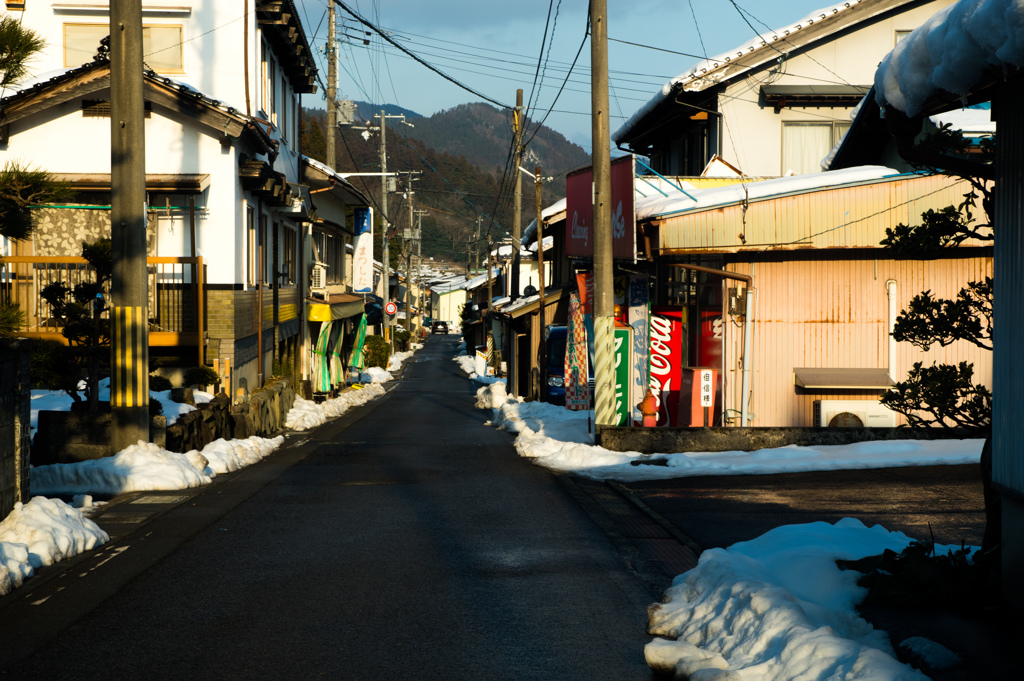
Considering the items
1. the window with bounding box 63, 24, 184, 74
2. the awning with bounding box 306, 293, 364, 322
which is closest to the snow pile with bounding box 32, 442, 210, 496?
the window with bounding box 63, 24, 184, 74

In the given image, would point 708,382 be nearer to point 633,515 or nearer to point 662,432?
point 662,432

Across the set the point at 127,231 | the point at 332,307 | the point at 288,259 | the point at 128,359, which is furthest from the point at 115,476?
the point at 332,307

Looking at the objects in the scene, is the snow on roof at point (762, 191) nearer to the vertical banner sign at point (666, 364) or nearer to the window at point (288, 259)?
the vertical banner sign at point (666, 364)

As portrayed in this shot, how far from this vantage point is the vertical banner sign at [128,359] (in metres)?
11.8

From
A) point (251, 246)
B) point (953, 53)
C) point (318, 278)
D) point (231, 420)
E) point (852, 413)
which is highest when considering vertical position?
point (251, 246)

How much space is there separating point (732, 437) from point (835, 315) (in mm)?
3379

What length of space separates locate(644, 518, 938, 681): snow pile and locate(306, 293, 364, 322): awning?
24.1m

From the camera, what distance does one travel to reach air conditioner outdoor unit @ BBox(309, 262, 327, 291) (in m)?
30.1

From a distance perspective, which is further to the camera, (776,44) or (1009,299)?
(776,44)

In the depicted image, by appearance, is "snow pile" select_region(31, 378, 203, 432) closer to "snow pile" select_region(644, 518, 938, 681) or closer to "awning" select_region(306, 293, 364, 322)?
"snow pile" select_region(644, 518, 938, 681)

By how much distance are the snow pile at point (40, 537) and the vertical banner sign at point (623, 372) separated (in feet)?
34.2

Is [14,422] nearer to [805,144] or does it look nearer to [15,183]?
[15,183]

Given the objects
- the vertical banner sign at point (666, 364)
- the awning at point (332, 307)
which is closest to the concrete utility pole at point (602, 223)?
the vertical banner sign at point (666, 364)

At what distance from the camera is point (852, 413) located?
15.4m
